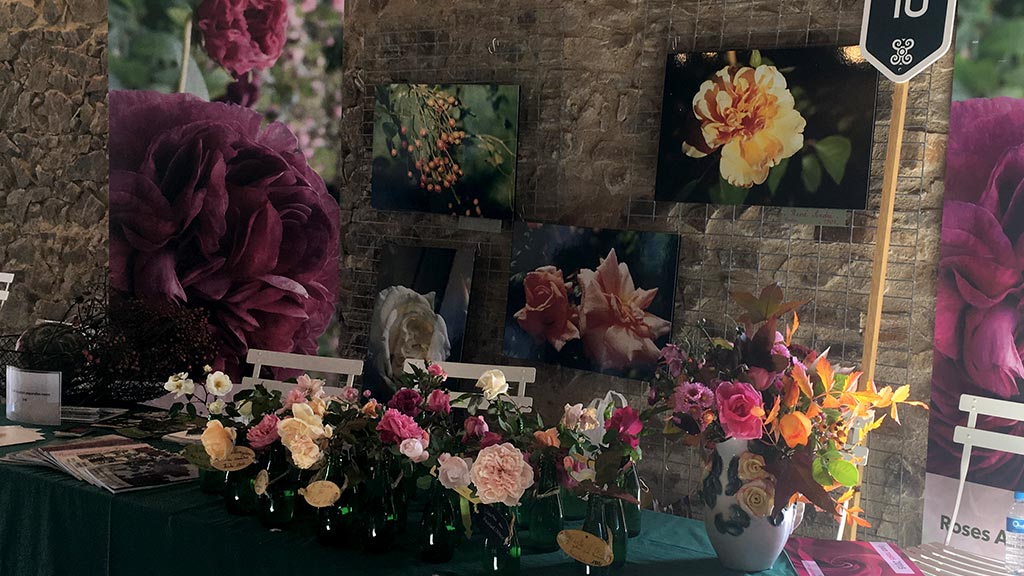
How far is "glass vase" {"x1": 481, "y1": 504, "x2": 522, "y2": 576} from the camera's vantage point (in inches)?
74.9

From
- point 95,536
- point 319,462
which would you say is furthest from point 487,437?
point 95,536

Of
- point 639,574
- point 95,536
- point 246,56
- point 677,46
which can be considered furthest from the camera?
point 246,56

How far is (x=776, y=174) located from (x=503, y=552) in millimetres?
2387

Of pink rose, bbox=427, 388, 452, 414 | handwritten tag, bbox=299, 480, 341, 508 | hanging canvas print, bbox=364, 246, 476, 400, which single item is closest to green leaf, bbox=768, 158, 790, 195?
hanging canvas print, bbox=364, 246, 476, 400

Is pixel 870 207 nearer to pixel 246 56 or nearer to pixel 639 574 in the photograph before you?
pixel 639 574

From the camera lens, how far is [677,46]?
13.3ft

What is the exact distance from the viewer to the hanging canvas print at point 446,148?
443 centimetres

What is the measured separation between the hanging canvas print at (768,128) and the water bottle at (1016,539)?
149cm

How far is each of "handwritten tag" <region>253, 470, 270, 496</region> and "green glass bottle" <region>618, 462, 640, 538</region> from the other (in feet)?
2.59

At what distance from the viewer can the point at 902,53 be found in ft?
8.95

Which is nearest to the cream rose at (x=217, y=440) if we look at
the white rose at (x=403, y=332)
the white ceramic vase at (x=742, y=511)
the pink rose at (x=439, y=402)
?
the pink rose at (x=439, y=402)

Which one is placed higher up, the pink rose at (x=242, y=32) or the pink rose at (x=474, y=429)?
the pink rose at (x=242, y=32)

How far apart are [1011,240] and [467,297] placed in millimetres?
2299

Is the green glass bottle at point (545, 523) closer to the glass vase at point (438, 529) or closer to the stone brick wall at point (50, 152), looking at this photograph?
the glass vase at point (438, 529)
